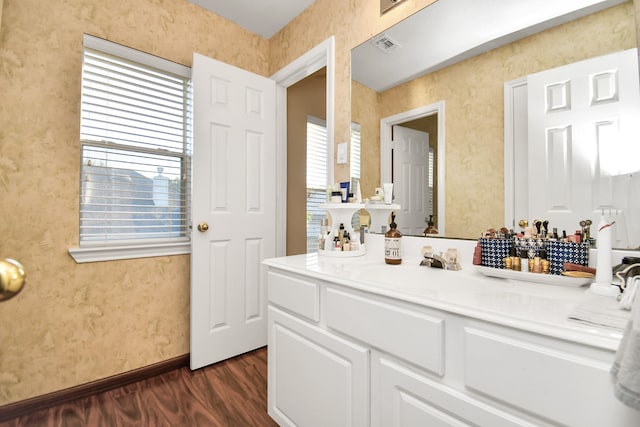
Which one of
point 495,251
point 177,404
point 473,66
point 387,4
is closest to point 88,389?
point 177,404

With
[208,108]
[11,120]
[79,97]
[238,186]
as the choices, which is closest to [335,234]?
[238,186]

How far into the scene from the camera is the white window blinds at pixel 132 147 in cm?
183

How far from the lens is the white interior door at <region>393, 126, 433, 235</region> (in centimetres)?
149

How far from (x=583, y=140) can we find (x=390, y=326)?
0.92m

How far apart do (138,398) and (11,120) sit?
168 centimetres

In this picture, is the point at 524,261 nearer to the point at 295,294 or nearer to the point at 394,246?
the point at 394,246

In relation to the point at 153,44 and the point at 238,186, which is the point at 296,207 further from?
the point at 153,44

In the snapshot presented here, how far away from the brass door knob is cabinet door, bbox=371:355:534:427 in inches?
35.3

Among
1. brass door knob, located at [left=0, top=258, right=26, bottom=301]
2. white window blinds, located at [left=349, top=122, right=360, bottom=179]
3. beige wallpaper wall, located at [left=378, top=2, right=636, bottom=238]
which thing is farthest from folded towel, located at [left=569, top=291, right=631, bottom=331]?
white window blinds, located at [left=349, top=122, right=360, bottom=179]

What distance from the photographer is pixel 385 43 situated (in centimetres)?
167

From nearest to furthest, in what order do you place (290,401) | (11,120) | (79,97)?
1. (290,401)
2. (11,120)
3. (79,97)

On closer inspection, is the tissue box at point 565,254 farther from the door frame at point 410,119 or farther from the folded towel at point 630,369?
the folded towel at point 630,369

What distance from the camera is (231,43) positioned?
7.84 ft

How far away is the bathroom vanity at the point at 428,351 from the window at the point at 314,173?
168 cm
